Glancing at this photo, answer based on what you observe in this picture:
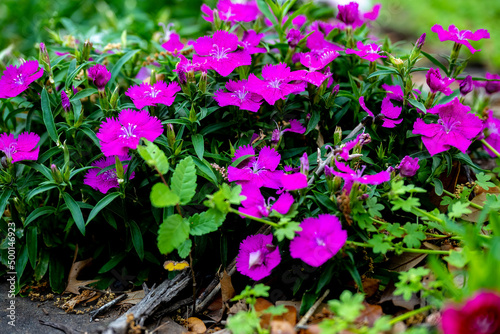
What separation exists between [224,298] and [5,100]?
132cm

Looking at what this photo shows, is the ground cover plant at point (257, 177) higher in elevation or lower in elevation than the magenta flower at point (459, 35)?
lower

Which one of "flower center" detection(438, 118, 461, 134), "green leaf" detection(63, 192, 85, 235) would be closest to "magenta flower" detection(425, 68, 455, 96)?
"flower center" detection(438, 118, 461, 134)

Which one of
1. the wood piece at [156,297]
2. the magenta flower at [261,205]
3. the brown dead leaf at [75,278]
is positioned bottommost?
the brown dead leaf at [75,278]

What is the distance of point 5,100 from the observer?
1947 millimetres

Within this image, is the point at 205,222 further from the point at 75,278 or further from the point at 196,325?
the point at 75,278

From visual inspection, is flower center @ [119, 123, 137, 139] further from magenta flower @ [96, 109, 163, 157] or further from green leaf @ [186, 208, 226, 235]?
green leaf @ [186, 208, 226, 235]

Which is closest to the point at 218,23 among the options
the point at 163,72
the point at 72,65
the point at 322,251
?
the point at 163,72

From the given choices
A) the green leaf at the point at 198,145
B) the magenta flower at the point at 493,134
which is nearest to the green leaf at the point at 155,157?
the green leaf at the point at 198,145

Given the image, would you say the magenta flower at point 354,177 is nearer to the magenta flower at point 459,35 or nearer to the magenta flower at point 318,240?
the magenta flower at point 318,240

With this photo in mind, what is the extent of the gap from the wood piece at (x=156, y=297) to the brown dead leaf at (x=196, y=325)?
0.37 feet

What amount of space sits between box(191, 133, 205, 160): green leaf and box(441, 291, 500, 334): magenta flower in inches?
38.1

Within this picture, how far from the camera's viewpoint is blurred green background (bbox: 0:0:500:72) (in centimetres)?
328

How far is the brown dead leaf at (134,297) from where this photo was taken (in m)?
1.68

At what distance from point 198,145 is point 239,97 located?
9.9 inches
